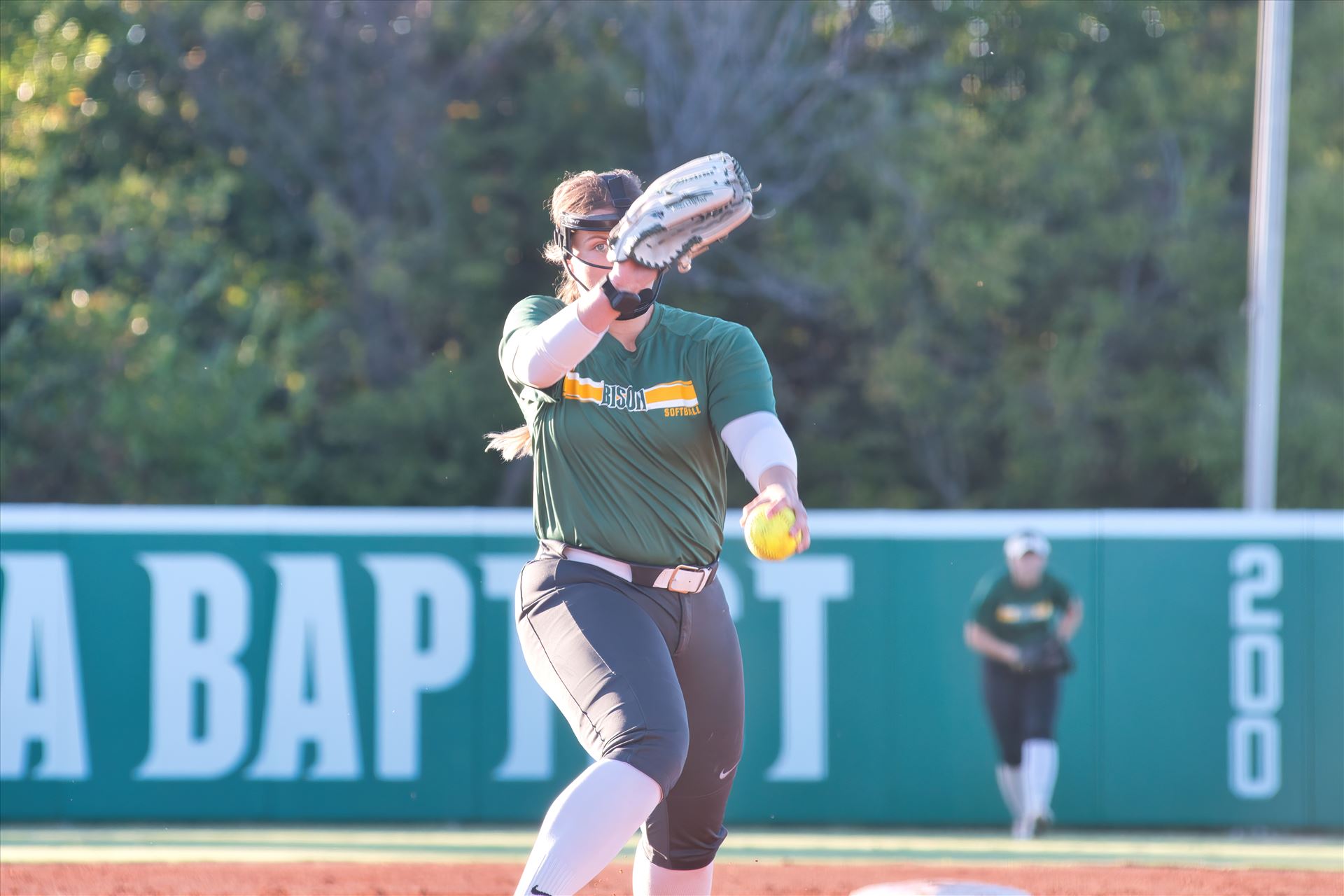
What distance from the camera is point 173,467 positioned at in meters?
15.6

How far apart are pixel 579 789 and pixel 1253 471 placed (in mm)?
9704

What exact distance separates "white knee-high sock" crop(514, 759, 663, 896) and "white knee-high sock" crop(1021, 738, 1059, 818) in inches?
238

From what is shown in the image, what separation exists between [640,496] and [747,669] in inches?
225

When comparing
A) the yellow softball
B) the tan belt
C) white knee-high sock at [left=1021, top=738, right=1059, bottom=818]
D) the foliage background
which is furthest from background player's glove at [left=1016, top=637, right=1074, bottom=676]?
the foliage background

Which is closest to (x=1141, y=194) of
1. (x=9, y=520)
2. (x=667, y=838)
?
(x=9, y=520)

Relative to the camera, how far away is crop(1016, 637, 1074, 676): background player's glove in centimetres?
892

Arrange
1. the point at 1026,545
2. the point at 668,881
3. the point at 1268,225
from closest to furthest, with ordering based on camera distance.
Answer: the point at 668,881, the point at 1026,545, the point at 1268,225

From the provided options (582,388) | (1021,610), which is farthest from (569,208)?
(1021,610)

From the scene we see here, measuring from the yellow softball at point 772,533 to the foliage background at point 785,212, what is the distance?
45.0 ft

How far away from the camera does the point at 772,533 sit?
3.14 m

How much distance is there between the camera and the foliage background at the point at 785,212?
685 inches

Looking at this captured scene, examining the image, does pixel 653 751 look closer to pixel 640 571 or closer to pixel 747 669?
pixel 640 571

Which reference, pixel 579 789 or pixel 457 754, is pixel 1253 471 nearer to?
pixel 457 754

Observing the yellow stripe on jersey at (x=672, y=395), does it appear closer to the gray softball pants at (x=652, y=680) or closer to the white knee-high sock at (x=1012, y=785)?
the gray softball pants at (x=652, y=680)
